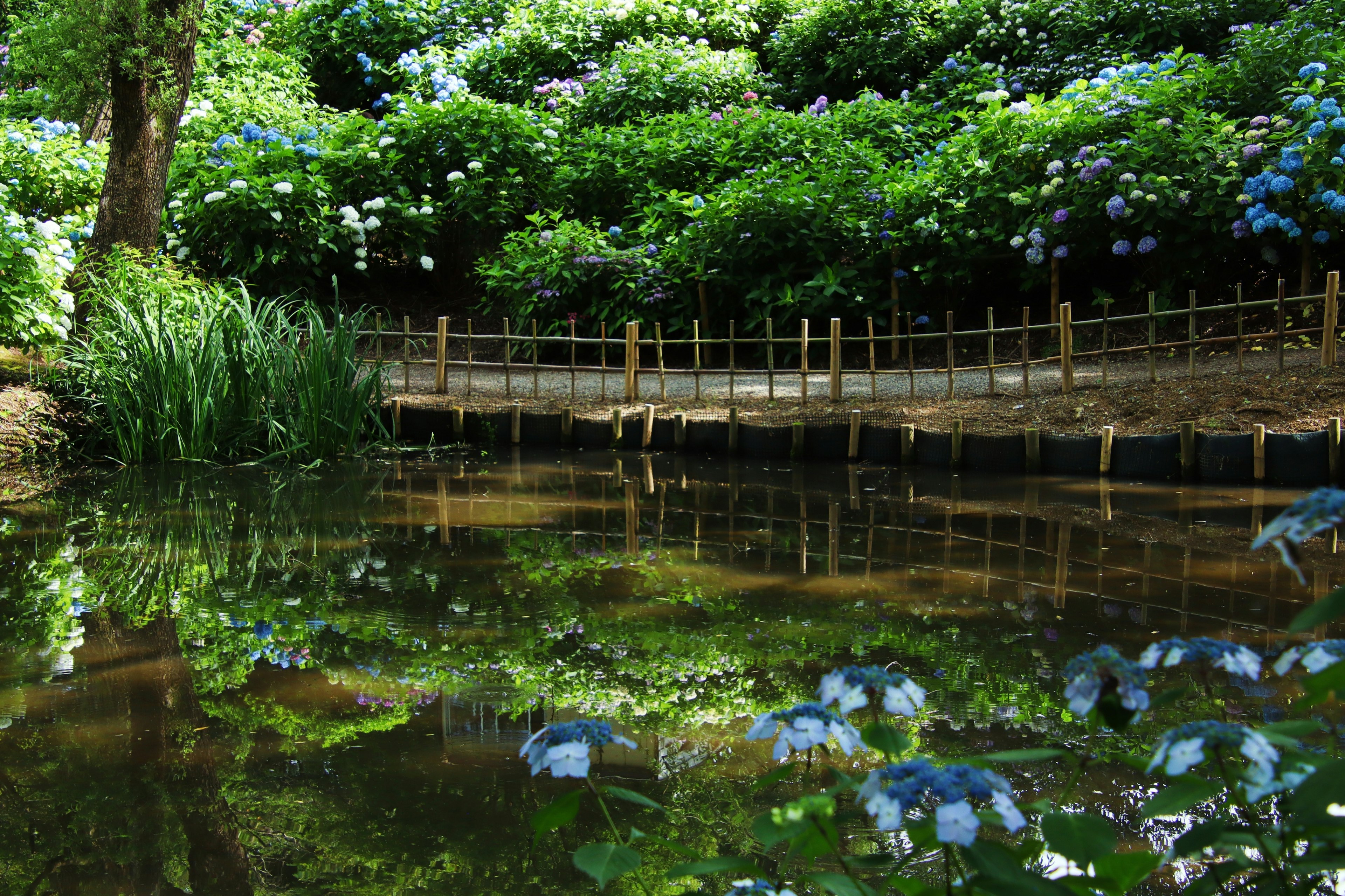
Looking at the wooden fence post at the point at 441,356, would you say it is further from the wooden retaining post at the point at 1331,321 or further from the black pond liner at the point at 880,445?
the wooden retaining post at the point at 1331,321

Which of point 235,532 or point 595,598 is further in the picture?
point 235,532

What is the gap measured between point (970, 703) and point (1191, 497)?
301cm

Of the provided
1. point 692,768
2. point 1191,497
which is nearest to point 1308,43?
point 1191,497

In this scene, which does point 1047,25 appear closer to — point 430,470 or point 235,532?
point 430,470

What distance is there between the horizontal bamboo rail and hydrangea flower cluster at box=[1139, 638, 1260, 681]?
548 cm

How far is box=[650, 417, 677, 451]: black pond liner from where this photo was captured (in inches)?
274

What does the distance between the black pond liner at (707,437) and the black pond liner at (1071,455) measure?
6.18 ft

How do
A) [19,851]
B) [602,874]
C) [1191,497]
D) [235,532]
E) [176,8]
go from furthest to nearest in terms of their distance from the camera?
1. [176,8]
2. [1191,497]
3. [235,532]
4. [19,851]
5. [602,874]

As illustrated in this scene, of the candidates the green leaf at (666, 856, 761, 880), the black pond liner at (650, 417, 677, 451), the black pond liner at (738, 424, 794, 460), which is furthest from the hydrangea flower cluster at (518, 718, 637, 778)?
the black pond liner at (650, 417, 677, 451)

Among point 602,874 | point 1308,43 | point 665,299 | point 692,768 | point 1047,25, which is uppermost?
point 1047,25

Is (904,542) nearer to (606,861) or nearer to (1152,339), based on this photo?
(1152,339)

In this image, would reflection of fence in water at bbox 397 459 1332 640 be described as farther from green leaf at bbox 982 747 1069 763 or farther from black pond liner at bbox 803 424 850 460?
green leaf at bbox 982 747 1069 763

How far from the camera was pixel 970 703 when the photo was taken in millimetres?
2635

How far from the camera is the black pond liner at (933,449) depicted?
6.18 metres
